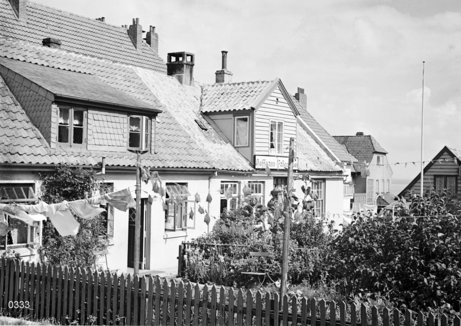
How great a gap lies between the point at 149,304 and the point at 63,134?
9.02 m

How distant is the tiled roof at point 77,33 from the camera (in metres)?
23.9

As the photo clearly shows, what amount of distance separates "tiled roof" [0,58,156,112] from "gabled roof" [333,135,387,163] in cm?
4339

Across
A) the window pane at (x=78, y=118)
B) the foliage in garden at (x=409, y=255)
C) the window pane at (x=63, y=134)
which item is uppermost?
the window pane at (x=78, y=118)

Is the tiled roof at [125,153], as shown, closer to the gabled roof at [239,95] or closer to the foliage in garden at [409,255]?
the gabled roof at [239,95]

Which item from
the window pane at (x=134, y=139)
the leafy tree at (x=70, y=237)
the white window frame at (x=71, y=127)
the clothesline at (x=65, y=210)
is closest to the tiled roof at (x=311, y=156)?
the window pane at (x=134, y=139)

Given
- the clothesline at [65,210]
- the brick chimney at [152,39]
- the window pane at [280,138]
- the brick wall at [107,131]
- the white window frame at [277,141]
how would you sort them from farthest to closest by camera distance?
the brick chimney at [152,39] < the window pane at [280,138] < the white window frame at [277,141] < the brick wall at [107,131] < the clothesline at [65,210]

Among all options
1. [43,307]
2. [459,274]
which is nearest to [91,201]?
[43,307]

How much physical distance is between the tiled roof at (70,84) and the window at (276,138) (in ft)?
25.6

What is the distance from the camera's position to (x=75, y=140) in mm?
18312

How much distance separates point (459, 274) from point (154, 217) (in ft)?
40.3

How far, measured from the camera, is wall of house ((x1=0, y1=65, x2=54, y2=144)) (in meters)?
17.5

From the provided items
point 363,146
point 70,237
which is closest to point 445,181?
point 363,146

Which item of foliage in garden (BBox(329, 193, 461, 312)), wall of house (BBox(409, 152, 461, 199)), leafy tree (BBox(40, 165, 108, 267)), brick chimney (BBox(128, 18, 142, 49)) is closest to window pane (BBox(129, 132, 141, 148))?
leafy tree (BBox(40, 165, 108, 267))

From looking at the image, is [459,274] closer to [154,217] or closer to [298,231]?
[298,231]
